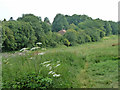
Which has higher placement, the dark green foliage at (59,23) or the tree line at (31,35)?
the dark green foliage at (59,23)

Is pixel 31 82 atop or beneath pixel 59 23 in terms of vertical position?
beneath

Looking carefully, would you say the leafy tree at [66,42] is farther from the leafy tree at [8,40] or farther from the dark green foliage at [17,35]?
the leafy tree at [8,40]

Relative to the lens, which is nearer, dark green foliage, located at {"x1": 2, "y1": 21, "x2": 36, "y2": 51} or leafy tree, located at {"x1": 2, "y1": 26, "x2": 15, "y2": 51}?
leafy tree, located at {"x1": 2, "y1": 26, "x2": 15, "y2": 51}

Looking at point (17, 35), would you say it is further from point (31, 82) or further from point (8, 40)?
point (31, 82)

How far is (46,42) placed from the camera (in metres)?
30.0

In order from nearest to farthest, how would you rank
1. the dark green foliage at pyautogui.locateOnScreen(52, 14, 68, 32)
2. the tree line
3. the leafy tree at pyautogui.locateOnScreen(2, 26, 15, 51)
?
the leafy tree at pyautogui.locateOnScreen(2, 26, 15, 51) < the tree line < the dark green foliage at pyautogui.locateOnScreen(52, 14, 68, 32)

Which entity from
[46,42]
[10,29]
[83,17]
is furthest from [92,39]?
[83,17]

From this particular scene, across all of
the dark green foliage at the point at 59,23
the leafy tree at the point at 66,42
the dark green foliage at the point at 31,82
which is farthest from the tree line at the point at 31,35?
the dark green foliage at the point at 31,82

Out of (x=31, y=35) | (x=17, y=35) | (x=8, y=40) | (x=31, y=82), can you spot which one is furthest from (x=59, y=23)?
(x=31, y=82)

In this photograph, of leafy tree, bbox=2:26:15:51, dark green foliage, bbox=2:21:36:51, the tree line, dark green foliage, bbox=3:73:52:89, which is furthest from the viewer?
the tree line

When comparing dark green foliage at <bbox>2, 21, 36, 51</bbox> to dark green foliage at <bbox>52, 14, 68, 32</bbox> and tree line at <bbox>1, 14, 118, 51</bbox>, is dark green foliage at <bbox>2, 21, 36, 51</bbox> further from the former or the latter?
dark green foliage at <bbox>52, 14, 68, 32</bbox>

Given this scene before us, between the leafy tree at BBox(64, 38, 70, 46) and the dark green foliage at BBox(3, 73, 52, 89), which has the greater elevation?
the leafy tree at BBox(64, 38, 70, 46)

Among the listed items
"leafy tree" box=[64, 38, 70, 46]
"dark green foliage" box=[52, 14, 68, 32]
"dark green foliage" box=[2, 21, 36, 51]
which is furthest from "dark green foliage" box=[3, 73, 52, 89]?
"dark green foliage" box=[52, 14, 68, 32]

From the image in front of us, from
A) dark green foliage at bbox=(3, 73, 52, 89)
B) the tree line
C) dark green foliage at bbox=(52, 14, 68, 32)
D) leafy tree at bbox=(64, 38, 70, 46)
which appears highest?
dark green foliage at bbox=(52, 14, 68, 32)
